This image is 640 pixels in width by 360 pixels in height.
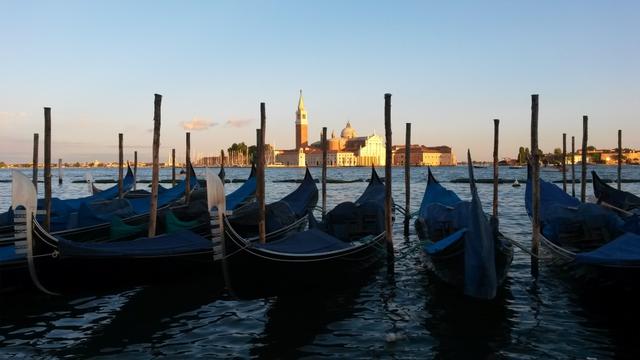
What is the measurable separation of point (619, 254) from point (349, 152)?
420ft

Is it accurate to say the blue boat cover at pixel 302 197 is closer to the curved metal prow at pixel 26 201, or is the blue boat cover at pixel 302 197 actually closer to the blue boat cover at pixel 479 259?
the blue boat cover at pixel 479 259

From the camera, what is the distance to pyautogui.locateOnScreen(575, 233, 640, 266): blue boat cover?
20.8 ft

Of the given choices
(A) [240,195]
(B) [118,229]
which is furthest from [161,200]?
(B) [118,229]

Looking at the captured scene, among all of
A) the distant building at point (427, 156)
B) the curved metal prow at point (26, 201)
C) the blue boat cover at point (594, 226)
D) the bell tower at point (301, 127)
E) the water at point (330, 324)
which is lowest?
the water at point (330, 324)

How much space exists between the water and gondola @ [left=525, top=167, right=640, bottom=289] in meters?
0.34

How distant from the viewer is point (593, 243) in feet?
28.9

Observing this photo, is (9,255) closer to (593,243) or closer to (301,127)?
(593,243)

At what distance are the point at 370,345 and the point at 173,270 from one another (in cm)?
359

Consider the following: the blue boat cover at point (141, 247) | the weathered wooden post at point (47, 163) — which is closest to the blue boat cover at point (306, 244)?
the blue boat cover at point (141, 247)

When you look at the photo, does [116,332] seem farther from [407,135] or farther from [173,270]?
[407,135]

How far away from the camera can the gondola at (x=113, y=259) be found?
705cm

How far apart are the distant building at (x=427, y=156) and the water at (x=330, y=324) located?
132 m

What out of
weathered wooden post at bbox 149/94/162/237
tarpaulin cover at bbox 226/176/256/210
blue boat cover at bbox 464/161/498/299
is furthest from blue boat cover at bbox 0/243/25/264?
tarpaulin cover at bbox 226/176/256/210

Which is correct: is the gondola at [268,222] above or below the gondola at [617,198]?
below
